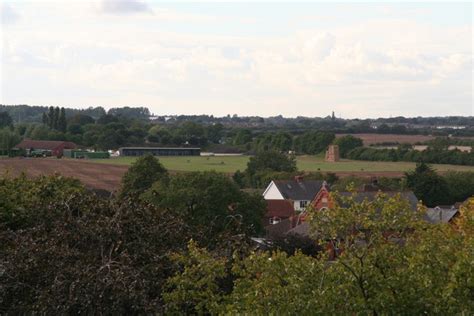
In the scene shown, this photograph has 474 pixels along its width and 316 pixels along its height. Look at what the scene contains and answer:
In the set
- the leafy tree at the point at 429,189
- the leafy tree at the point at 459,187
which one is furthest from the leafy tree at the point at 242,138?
the leafy tree at the point at 429,189

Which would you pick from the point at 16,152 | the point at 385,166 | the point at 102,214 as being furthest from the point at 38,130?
the point at 102,214

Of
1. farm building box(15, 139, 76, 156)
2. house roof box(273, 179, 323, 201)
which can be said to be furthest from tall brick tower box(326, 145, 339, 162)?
house roof box(273, 179, 323, 201)

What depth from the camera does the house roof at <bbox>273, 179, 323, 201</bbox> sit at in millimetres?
83062

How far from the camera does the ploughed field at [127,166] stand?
96375mm

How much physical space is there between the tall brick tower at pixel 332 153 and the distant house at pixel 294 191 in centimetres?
5872

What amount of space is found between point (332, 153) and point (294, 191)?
63408mm

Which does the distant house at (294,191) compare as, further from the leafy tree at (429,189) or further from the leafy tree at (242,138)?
the leafy tree at (242,138)

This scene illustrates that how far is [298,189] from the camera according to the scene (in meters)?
84.2

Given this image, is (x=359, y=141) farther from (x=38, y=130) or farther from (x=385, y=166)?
(x=38, y=130)

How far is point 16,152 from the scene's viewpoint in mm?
137750

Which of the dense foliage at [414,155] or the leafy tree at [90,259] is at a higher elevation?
the leafy tree at [90,259]

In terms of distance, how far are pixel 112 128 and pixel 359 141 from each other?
4904 cm

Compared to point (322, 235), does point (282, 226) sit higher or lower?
lower

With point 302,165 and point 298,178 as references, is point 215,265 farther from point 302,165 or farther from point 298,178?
point 302,165
